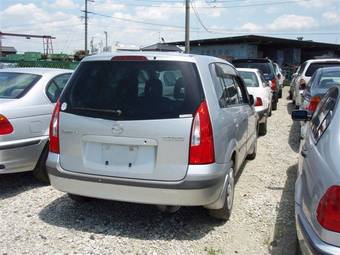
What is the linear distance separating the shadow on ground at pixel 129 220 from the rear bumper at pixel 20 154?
0.67 meters

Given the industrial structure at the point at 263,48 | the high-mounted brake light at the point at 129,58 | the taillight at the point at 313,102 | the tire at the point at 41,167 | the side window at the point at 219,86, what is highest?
the industrial structure at the point at 263,48

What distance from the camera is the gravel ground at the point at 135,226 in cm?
371

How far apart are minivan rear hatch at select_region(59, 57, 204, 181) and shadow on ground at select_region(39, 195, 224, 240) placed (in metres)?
0.67

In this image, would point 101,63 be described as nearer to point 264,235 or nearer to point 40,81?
point 40,81

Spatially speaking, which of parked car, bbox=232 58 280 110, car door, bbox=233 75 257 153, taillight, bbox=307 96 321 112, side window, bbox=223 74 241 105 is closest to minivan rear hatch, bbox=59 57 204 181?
side window, bbox=223 74 241 105

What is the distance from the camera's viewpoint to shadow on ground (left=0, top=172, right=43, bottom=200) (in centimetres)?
518

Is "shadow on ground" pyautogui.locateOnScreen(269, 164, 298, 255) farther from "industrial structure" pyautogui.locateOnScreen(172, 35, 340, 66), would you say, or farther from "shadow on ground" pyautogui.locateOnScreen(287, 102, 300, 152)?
"industrial structure" pyautogui.locateOnScreen(172, 35, 340, 66)

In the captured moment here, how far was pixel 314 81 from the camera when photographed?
842 centimetres

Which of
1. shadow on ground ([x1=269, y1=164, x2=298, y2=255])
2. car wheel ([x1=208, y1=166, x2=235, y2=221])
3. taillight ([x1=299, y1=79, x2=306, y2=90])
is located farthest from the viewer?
taillight ([x1=299, y1=79, x2=306, y2=90])

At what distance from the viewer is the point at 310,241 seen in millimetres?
2473

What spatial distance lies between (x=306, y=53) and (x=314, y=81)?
41785 mm

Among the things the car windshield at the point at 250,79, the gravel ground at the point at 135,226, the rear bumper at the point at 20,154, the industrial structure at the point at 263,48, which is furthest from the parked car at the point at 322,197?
the industrial structure at the point at 263,48

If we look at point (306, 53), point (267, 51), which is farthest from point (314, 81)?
point (306, 53)

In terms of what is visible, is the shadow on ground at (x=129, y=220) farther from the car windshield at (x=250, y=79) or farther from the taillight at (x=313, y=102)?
the car windshield at (x=250, y=79)
